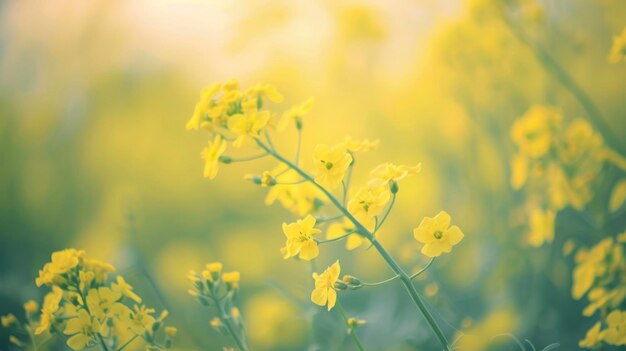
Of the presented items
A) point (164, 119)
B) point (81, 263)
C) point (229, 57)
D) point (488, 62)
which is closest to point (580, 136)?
point (488, 62)

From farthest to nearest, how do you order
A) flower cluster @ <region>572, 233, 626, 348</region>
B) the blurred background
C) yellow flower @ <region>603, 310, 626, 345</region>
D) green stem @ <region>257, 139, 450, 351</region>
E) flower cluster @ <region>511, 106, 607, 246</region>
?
the blurred background
flower cluster @ <region>511, 106, 607, 246</region>
flower cluster @ <region>572, 233, 626, 348</region>
yellow flower @ <region>603, 310, 626, 345</region>
green stem @ <region>257, 139, 450, 351</region>

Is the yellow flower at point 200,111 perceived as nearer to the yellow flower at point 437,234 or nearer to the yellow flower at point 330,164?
the yellow flower at point 330,164

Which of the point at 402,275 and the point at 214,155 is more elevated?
the point at 214,155

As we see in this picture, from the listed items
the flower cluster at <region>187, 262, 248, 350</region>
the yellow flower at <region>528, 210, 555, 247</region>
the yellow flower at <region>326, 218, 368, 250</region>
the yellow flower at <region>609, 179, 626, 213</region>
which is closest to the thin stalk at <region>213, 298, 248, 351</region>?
the flower cluster at <region>187, 262, 248, 350</region>

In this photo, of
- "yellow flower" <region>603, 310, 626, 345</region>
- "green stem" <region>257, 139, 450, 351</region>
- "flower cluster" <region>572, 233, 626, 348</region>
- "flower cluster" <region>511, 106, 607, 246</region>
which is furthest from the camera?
"flower cluster" <region>511, 106, 607, 246</region>

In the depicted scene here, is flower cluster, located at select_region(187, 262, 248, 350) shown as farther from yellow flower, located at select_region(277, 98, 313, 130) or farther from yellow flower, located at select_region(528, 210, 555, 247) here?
yellow flower, located at select_region(528, 210, 555, 247)

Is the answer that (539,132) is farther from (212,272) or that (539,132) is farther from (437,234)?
(212,272)

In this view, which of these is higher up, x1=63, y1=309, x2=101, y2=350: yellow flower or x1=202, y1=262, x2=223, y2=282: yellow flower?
x1=63, y1=309, x2=101, y2=350: yellow flower

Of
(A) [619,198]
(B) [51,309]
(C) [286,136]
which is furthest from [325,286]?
(C) [286,136]
